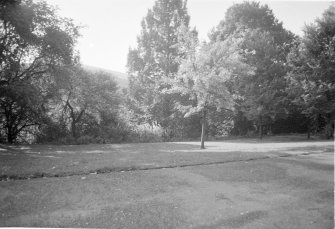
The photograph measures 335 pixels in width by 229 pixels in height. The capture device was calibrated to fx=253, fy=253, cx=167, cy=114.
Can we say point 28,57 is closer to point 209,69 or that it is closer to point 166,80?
point 166,80

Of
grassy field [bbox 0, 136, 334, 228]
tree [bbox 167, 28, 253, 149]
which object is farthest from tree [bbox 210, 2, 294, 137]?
grassy field [bbox 0, 136, 334, 228]

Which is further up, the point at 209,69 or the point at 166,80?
the point at 209,69

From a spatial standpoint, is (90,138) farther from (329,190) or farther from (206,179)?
(329,190)

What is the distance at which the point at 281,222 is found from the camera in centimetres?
507

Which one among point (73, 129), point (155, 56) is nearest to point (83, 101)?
point (73, 129)

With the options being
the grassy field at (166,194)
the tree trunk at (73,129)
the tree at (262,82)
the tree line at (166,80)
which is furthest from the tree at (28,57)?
the tree at (262,82)

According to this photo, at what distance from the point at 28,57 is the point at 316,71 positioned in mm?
25427

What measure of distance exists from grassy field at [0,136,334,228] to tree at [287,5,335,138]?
14.7 meters

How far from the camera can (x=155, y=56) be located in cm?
3095

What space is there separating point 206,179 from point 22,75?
17853 mm

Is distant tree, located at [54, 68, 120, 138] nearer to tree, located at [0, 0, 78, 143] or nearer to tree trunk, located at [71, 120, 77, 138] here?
tree trunk, located at [71, 120, 77, 138]

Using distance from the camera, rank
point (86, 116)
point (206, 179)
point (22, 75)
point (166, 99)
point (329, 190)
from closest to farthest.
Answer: point (329, 190) → point (206, 179) → point (22, 75) → point (86, 116) → point (166, 99)

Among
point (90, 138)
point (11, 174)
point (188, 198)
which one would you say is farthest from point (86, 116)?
point (188, 198)

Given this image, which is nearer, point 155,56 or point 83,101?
point 83,101
